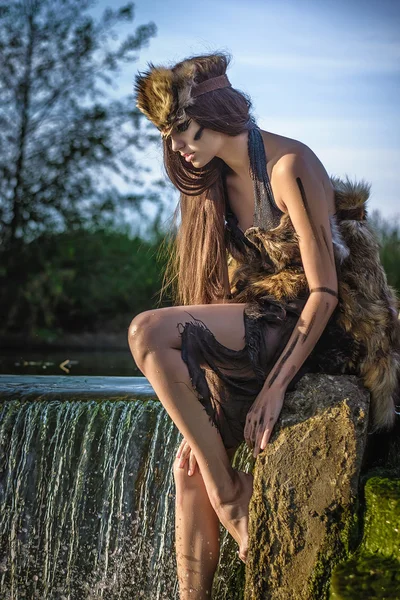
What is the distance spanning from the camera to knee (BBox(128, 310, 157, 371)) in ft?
8.23

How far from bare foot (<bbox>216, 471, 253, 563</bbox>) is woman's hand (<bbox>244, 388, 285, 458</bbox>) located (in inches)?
6.3

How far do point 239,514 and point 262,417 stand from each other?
0.32 meters

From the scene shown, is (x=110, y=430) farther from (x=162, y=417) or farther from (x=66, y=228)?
(x=66, y=228)

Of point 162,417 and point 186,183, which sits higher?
point 186,183

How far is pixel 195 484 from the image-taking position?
2609mm

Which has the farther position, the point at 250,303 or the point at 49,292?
the point at 49,292

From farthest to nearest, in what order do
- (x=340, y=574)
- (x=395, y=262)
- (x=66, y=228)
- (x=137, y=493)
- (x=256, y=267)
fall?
(x=66, y=228) < (x=395, y=262) < (x=137, y=493) < (x=256, y=267) < (x=340, y=574)

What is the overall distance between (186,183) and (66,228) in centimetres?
911

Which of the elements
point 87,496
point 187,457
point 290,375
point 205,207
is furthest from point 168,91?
point 87,496

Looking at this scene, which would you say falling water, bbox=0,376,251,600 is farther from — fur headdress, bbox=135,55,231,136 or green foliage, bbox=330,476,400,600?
fur headdress, bbox=135,55,231,136

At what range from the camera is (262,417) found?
2.49 metres

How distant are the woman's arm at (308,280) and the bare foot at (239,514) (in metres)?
0.18

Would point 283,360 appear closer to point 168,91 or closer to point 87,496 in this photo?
point 168,91

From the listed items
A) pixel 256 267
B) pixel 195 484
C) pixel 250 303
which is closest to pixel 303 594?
pixel 195 484
